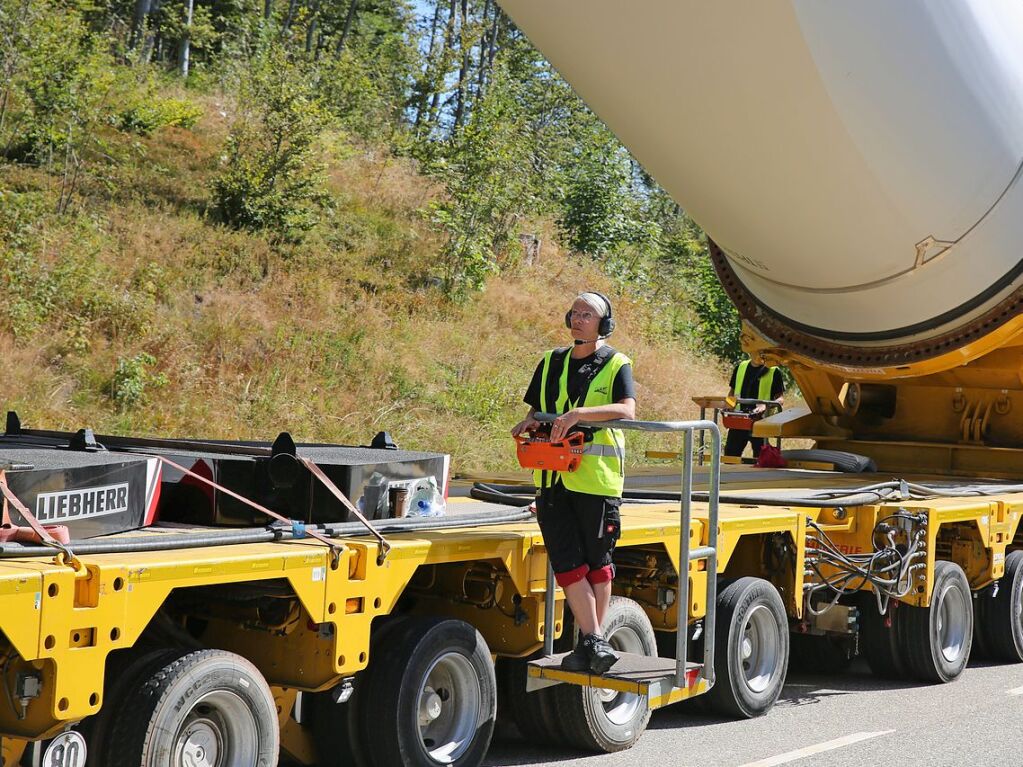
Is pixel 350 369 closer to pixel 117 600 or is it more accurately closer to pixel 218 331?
pixel 218 331

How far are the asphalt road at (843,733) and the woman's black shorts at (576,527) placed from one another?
966 millimetres

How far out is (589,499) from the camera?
5008 mm

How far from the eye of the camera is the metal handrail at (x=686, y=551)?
16.3ft

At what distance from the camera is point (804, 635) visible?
315 inches

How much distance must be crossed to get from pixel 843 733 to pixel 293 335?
11.7 metres

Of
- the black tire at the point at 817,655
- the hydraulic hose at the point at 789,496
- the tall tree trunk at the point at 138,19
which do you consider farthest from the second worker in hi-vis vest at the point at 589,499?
the tall tree trunk at the point at 138,19

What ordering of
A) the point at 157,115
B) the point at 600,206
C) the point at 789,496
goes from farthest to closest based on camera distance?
the point at 600,206 < the point at 157,115 < the point at 789,496

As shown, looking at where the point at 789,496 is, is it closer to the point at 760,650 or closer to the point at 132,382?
the point at 760,650

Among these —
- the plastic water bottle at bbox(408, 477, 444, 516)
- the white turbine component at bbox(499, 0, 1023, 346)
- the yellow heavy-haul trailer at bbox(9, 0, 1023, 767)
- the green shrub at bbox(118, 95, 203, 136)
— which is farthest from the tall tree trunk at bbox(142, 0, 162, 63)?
the plastic water bottle at bbox(408, 477, 444, 516)

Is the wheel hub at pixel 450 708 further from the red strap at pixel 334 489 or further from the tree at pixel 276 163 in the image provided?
the tree at pixel 276 163

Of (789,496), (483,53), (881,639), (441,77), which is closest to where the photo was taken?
(789,496)

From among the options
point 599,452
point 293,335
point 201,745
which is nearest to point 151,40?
point 293,335

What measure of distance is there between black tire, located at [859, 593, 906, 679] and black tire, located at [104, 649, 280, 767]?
4438mm

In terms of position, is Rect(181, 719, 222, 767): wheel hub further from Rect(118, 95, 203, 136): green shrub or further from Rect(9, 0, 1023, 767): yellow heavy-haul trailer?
Rect(118, 95, 203, 136): green shrub
